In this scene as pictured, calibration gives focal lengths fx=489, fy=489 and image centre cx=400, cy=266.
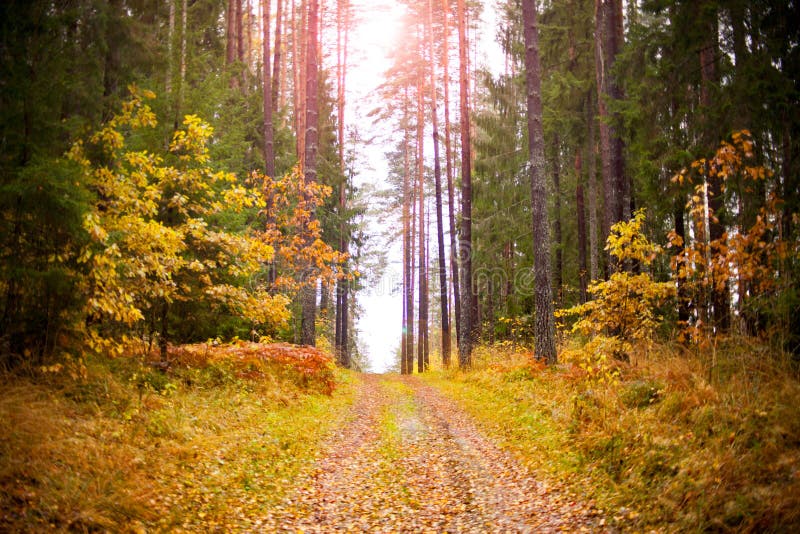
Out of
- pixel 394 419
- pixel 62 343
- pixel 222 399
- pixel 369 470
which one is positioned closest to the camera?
pixel 62 343

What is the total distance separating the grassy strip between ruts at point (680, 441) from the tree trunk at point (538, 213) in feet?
12.3

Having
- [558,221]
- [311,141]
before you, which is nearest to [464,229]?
[558,221]

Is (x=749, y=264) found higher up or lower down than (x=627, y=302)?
higher up

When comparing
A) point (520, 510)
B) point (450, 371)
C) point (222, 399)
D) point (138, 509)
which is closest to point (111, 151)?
point (222, 399)

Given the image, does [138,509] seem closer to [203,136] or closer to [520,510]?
[520,510]

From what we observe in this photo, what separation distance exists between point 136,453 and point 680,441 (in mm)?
5681

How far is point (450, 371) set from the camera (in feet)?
63.2

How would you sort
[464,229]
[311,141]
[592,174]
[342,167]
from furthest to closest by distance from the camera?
[342,167], [464,229], [592,174], [311,141]

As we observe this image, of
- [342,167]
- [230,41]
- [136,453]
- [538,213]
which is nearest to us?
[136,453]

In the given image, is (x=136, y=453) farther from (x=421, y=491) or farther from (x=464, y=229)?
(x=464, y=229)

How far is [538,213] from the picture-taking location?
12.5 meters

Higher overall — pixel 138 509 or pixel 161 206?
pixel 161 206

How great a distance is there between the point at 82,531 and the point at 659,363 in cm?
748

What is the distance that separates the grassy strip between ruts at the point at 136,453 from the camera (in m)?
4.14
